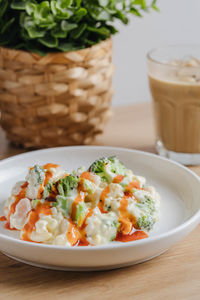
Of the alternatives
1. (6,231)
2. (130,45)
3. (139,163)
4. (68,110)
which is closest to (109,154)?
(139,163)

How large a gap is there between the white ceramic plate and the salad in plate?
1.6 inches

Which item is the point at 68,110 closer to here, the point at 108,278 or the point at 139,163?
the point at 139,163

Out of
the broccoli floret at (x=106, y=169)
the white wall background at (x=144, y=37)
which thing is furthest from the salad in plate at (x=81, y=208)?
the white wall background at (x=144, y=37)

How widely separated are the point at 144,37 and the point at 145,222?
59.4 inches

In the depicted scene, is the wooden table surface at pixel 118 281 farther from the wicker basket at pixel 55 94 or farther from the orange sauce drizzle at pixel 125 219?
the wicker basket at pixel 55 94

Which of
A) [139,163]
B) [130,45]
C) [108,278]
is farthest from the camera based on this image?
[130,45]

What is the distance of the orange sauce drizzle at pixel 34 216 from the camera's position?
3.64 feet

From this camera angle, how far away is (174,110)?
1.66m

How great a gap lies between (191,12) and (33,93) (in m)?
1.26

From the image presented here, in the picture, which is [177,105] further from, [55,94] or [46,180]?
[46,180]

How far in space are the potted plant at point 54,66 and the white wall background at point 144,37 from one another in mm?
742

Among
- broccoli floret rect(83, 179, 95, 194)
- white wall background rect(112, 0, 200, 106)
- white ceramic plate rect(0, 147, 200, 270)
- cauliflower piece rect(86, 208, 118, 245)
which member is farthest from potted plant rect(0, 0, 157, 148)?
white wall background rect(112, 0, 200, 106)

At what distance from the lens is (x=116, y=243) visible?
3.65 ft

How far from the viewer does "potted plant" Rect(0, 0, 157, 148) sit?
1.52 meters
